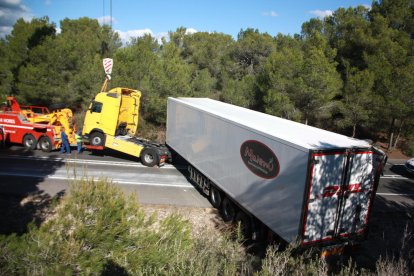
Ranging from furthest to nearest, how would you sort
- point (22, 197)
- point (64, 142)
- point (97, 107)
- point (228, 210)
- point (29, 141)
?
point (29, 141) → point (64, 142) → point (97, 107) → point (22, 197) → point (228, 210)

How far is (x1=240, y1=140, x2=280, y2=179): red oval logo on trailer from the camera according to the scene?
7.79 m

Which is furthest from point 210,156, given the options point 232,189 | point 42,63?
point 42,63

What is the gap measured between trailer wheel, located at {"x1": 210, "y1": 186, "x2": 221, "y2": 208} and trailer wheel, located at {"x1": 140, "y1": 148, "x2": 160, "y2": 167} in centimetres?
467

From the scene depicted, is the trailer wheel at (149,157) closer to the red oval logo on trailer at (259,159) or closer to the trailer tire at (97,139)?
the trailer tire at (97,139)

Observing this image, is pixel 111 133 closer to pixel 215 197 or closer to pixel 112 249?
pixel 215 197

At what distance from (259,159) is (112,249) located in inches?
177

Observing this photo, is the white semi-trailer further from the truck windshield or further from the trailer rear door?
the truck windshield

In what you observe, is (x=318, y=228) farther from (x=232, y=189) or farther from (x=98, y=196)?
(x=98, y=196)

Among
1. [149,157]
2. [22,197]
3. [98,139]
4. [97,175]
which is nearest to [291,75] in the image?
[149,157]

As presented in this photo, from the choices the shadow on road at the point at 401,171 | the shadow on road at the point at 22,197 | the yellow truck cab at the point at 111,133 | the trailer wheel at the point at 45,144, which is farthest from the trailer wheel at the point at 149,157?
the shadow on road at the point at 401,171

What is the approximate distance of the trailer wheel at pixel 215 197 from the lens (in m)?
11.0

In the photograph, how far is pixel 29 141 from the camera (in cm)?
1705

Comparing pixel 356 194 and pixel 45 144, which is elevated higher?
pixel 356 194

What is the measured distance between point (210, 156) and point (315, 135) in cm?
398
